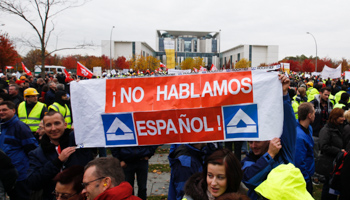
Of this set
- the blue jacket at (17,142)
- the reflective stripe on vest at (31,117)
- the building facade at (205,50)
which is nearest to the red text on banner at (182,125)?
the blue jacket at (17,142)

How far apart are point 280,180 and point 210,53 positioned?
385 ft

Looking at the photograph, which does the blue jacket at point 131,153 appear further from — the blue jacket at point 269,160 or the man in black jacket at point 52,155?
the blue jacket at point 269,160

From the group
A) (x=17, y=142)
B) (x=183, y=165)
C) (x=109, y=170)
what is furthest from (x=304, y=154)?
(x=17, y=142)

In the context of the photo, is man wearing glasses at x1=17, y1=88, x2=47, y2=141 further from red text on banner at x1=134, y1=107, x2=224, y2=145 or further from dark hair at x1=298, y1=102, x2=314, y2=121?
dark hair at x1=298, y1=102, x2=314, y2=121

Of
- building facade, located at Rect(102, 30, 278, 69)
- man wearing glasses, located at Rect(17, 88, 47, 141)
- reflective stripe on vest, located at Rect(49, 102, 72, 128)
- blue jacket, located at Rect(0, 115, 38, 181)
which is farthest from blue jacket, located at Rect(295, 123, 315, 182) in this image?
building facade, located at Rect(102, 30, 278, 69)

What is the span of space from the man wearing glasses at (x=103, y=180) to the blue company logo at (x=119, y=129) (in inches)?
28.8

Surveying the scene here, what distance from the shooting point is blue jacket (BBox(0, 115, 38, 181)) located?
4.07 meters

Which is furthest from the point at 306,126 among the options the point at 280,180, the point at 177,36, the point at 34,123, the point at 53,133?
the point at 177,36

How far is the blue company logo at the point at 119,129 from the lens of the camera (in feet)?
10.1

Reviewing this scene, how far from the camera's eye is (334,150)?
→ 181 inches

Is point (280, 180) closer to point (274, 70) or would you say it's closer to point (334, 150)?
point (274, 70)

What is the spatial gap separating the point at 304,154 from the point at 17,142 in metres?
4.40

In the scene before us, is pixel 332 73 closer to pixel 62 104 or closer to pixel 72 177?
pixel 62 104

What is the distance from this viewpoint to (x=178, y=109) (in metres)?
2.97
